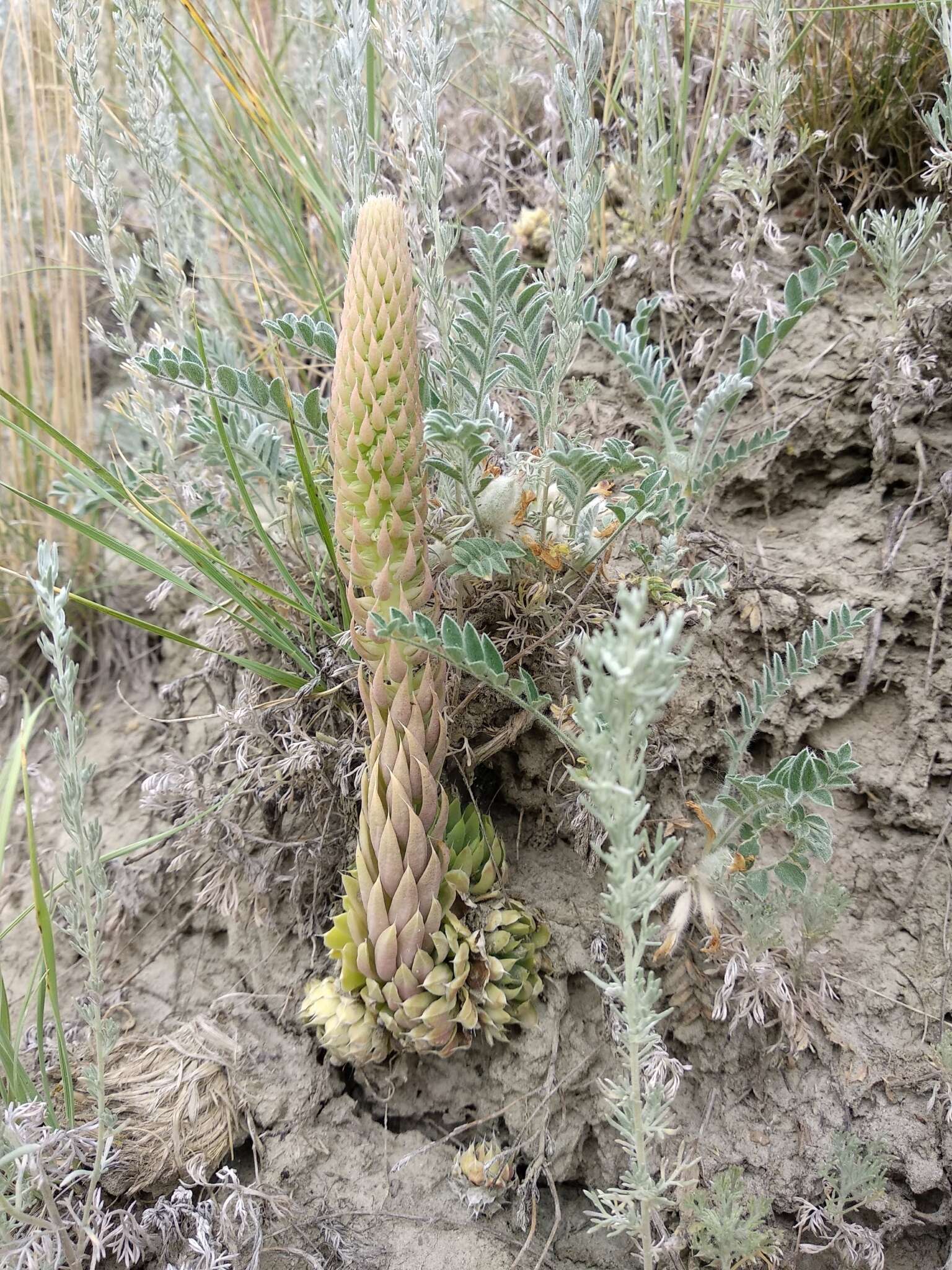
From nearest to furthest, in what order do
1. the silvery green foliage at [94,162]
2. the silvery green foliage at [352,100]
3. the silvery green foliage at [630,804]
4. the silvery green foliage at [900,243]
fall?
the silvery green foliage at [630,804] → the silvery green foliage at [352,100] → the silvery green foliage at [94,162] → the silvery green foliage at [900,243]

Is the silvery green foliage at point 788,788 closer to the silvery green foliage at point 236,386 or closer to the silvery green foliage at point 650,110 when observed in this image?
the silvery green foliage at point 236,386

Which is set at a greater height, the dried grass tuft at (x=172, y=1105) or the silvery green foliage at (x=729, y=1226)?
the dried grass tuft at (x=172, y=1105)

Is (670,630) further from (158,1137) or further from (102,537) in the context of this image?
(158,1137)

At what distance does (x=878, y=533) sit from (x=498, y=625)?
967mm

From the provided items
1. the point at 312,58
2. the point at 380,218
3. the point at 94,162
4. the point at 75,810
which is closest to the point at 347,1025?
the point at 75,810

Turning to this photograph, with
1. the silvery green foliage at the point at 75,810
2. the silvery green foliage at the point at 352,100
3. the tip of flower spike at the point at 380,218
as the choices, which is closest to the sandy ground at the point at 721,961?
the silvery green foliage at the point at 75,810

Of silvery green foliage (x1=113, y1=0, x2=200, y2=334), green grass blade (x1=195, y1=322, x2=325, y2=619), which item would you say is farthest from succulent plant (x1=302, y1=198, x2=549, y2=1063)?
silvery green foliage (x1=113, y1=0, x2=200, y2=334)

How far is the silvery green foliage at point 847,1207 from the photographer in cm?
Answer: 154

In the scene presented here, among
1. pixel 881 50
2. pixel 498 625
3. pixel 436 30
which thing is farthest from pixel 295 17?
pixel 498 625

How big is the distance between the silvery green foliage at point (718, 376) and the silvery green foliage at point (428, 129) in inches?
12.6

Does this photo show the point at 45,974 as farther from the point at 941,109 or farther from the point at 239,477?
the point at 941,109

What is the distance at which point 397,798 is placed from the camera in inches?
59.8

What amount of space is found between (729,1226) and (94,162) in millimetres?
2376

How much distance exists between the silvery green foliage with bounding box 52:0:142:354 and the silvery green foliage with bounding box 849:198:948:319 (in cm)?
163
